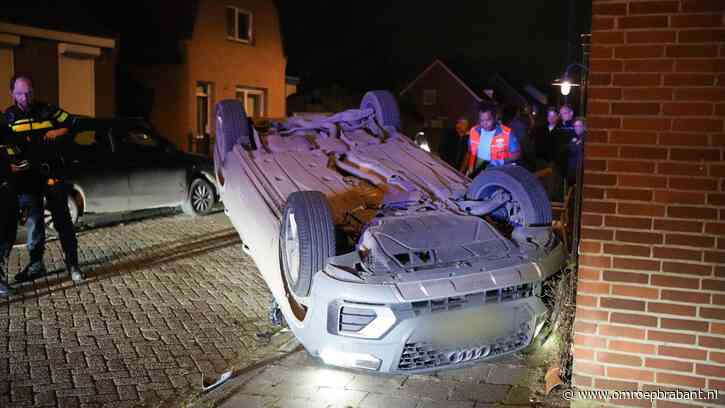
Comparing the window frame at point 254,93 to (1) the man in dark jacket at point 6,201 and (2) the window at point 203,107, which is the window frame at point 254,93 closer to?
(2) the window at point 203,107

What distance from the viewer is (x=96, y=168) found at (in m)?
10.3

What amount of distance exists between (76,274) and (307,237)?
3.76 meters

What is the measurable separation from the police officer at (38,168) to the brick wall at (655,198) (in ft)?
17.3

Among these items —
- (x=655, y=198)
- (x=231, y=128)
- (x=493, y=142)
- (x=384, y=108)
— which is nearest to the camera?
(x=655, y=198)

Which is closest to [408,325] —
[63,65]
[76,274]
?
[76,274]

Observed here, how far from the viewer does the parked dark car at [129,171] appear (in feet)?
33.4

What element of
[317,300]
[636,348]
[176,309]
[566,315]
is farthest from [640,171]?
[176,309]

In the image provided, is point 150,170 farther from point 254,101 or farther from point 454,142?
point 254,101

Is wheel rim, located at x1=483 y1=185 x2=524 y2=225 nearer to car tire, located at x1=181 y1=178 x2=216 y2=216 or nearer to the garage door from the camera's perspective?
car tire, located at x1=181 y1=178 x2=216 y2=216

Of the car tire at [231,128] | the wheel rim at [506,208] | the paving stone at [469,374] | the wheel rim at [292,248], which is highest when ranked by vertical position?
the car tire at [231,128]

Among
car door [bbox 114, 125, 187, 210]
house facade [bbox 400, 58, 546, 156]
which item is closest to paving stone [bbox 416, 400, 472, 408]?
car door [bbox 114, 125, 187, 210]

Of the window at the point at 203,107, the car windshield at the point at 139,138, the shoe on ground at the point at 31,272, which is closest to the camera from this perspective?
the shoe on ground at the point at 31,272

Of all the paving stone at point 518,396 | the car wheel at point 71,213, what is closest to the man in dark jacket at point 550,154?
the paving stone at point 518,396

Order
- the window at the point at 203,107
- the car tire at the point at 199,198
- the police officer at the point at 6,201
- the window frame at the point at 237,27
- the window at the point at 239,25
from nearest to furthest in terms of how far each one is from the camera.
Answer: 1. the police officer at the point at 6,201
2. the car tire at the point at 199,198
3. the window at the point at 203,107
4. the window frame at the point at 237,27
5. the window at the point at 239,25
